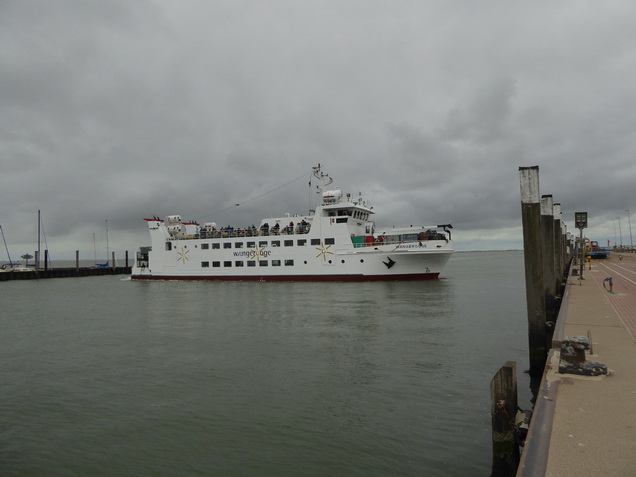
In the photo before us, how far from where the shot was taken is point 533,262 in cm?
825

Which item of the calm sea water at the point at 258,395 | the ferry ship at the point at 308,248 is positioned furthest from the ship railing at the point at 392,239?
the calm sea water at the point at 258,395

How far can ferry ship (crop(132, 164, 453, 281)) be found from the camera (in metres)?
32.6

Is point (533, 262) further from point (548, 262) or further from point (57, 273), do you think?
point (57, 273)

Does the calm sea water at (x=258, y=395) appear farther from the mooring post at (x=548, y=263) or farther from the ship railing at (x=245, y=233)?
the ship railing at (x=245, y=233)

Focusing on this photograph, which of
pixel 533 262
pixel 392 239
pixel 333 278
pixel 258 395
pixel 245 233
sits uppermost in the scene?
pixel 245 233

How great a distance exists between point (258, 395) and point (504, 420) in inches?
207

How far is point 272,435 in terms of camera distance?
22.1ft

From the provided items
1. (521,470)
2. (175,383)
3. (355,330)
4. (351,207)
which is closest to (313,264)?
(351,207)

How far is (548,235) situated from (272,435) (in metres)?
12.0

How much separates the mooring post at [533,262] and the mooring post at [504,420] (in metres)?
3.99

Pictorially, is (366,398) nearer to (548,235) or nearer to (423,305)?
(548,235)

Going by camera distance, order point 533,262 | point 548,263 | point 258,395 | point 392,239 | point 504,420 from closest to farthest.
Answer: point 504,420 < point 533,262 < point 258,395 < point 548,263 < point 392,239

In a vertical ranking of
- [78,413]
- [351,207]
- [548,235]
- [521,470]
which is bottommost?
[78,413]

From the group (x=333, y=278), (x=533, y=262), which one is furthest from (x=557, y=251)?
(x=333, y=278)
